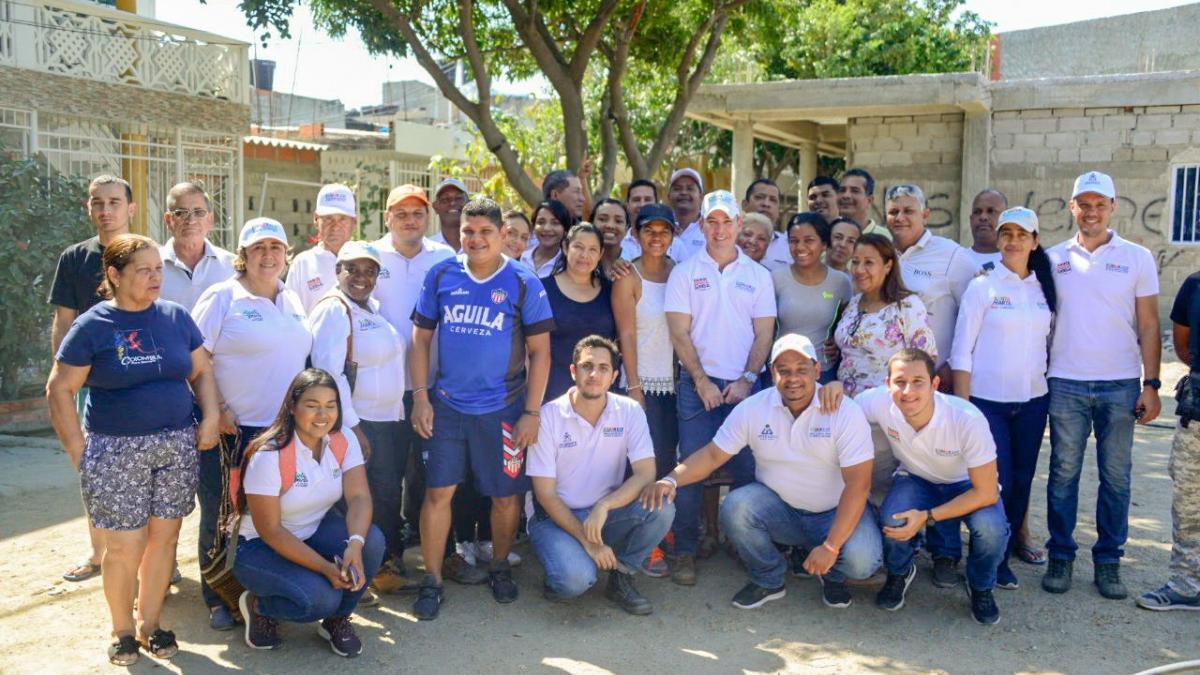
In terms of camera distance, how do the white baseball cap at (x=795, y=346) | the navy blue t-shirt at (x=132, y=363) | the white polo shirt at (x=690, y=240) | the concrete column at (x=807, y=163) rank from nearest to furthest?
1. the navy blue t-shirt at (x=132, y=363)
2. the white baseball cap at (x=795, y=346)
3. the white polo shirt at (x=690, y=240)
4. the concrete column at (x=807, y=163)


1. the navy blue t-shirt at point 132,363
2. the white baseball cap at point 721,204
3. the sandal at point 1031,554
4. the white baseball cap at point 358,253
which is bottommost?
the sandal at point 1031,554

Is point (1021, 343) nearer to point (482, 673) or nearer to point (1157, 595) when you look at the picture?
point (1157, 595)

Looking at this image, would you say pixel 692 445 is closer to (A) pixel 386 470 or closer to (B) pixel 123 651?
(A) pixel 386 470

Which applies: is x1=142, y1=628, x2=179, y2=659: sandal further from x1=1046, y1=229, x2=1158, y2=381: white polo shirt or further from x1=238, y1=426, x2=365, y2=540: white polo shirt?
x1=1046, y1=229, x2=1158, y2=381: white polo shirt

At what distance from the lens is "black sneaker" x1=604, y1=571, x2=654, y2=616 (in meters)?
4.85

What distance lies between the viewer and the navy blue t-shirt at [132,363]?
156 inches

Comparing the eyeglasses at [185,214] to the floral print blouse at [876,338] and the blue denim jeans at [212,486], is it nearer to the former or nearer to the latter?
the blue denim jeans at [212,486]

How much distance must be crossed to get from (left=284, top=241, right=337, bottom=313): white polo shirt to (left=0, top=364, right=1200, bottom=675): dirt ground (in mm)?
1519

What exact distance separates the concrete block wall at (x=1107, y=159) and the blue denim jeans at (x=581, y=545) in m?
9.28

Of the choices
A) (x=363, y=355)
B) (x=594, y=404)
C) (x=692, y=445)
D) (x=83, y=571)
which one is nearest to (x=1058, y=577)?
(x=692, y=445)

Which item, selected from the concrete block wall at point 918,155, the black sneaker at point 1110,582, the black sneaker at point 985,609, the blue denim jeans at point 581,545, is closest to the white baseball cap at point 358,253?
the blue denim jeans at point 581,545

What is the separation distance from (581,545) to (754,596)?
871 mm

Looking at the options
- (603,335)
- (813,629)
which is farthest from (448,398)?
(813,629)

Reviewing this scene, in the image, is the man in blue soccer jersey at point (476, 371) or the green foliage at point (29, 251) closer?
the man in blue soccer jersey at point (476, 371)
